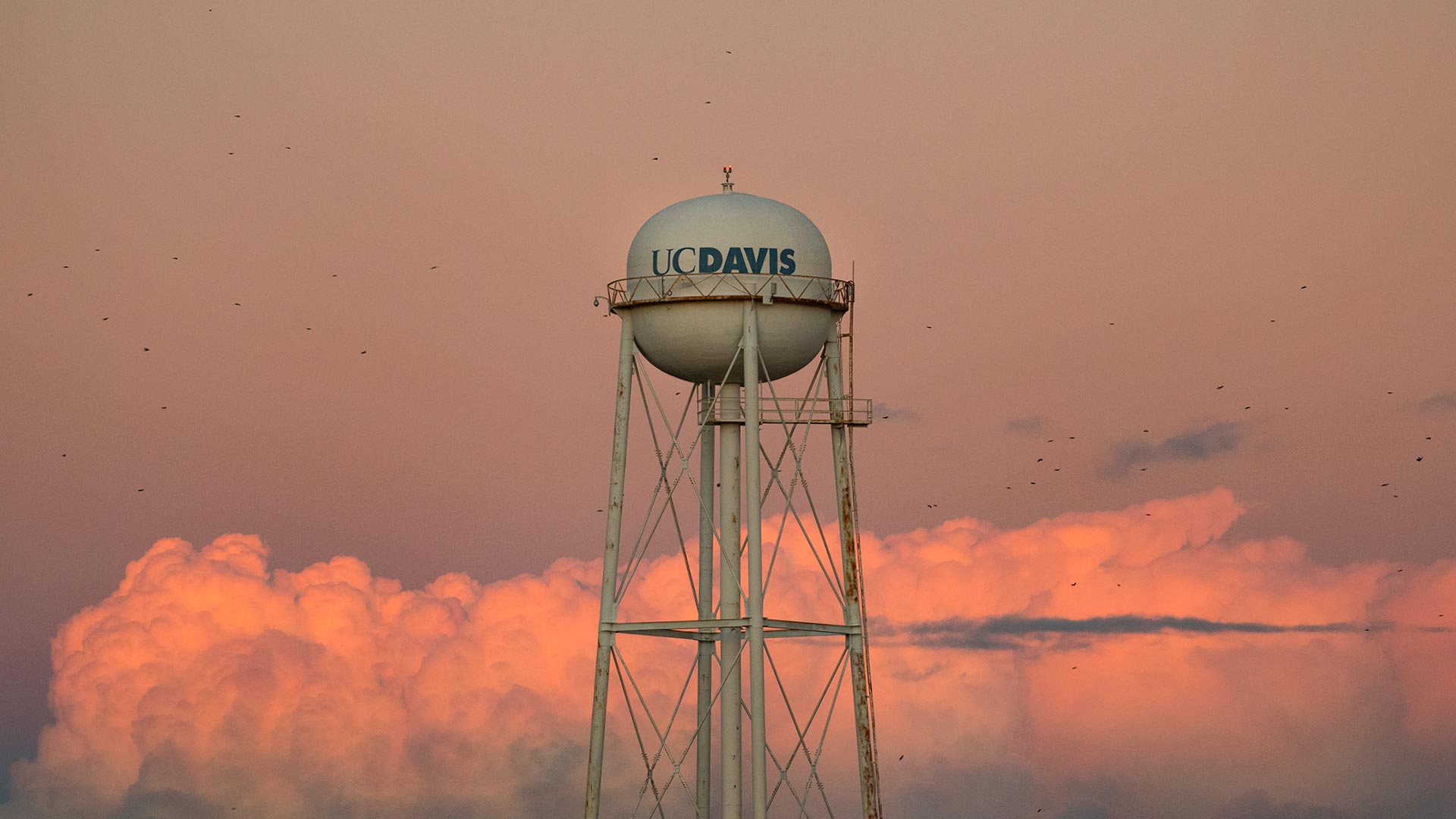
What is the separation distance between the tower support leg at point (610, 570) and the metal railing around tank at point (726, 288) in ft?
2.42

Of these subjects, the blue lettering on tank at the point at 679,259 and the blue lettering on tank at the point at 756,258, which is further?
the blue lettering on tank at the point at 679,259

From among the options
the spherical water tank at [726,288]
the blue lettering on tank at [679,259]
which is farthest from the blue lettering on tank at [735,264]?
the blue lettering on tank at [679,259]

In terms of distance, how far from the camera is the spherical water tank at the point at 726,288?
75.2 m

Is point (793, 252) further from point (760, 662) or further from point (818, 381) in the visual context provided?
point (760, 662)

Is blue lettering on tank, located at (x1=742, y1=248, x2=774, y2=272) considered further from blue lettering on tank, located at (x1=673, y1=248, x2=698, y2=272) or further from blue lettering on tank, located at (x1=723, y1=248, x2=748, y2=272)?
blue lettering on tank, located at (x1=673, y1=248, x2=698, y2=272)

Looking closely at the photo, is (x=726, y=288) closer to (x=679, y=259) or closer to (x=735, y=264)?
(x=735, y=264)

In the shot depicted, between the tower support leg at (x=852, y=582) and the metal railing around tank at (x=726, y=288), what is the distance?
149 centimetres

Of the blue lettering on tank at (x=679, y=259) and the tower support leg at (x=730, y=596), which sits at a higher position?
the blue lettering on tank at (x=679, y=259)

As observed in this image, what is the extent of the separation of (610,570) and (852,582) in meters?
6.24

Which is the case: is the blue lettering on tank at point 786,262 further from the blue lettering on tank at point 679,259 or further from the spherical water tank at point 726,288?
the blue lettering on tank at point 679,259

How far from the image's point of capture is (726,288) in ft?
246

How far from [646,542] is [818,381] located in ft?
19.9

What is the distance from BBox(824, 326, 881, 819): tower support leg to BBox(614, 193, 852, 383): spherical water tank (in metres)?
0.90

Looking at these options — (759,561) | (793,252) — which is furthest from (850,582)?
(793,252)
